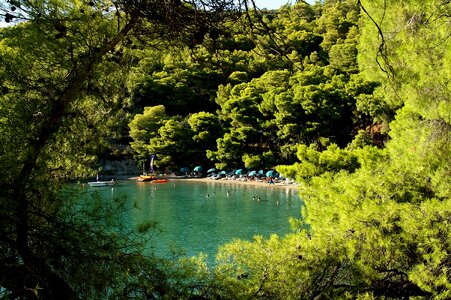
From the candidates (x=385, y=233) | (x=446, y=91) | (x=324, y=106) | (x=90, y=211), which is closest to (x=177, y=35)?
(x=90, y=211)

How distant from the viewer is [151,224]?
1.98m

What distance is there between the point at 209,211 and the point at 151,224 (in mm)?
14805

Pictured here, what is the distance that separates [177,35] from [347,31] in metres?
35.8

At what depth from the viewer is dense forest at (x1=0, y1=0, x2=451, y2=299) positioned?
1484 mm

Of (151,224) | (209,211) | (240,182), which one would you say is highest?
(151,224)

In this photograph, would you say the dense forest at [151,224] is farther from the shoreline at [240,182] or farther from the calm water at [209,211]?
the shoreline at [240,182]

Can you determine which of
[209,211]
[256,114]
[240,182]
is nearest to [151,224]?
[209,211]

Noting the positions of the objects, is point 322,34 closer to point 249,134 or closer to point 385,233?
point 249,134

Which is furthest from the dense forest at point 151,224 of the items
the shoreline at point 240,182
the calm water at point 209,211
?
the shoreline at point 240,182

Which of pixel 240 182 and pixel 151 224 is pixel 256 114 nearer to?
pixel 240 182

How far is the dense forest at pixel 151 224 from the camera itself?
4.87 feet

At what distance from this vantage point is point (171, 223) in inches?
563

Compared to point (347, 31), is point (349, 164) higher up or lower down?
lower down

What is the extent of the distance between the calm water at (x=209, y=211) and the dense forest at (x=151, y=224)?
21.1 feet
